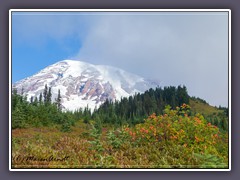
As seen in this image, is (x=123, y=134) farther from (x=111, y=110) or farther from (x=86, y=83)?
(x=86, y=83)

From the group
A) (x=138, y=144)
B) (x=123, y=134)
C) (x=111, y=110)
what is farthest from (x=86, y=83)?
(x=138, y=144)

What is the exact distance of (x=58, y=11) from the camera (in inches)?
329

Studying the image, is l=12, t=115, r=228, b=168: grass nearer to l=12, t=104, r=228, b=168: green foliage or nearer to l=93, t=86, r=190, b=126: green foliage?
l=12, t=104, r=228, b=168: green foliage

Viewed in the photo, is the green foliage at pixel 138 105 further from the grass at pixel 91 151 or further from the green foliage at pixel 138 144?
the grass at pixel 91 151

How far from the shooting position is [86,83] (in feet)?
28.2

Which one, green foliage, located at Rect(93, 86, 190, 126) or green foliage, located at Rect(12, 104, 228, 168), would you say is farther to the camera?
green foliage, located at Rect(93, 86, 190, 126)

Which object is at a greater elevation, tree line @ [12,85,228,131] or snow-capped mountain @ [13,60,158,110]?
snow-capped mountain @ [13,60,158,110]

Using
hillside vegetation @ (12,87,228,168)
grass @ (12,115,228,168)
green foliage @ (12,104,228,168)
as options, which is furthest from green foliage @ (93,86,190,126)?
grass @ (12,115,228,168)

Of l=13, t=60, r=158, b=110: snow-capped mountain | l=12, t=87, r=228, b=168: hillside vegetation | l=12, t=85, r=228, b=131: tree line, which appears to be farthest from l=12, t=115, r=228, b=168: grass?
l=13, t=60, r=158, b=110: snow-capped mountain

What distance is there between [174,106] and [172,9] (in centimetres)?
193

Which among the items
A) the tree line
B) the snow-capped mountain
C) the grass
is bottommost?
the grass

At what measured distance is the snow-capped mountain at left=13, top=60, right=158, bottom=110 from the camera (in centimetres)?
846

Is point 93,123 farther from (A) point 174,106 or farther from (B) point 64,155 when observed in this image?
(A) point 174,106
